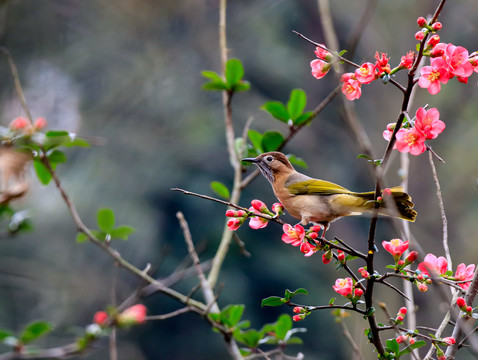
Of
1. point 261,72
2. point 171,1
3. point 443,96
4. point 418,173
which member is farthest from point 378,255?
point 171,1

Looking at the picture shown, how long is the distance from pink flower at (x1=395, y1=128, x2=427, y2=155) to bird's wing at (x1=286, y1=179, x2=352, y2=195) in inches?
23.0

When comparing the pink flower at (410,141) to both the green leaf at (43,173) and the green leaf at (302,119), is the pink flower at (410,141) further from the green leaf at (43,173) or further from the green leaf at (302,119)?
the green leaf at (43,173)

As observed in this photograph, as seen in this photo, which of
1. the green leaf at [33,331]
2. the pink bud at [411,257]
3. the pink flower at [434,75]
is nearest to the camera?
the pink bud at [411,257]

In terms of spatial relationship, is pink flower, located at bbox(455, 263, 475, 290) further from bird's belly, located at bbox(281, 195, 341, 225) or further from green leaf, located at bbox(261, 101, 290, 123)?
green leaf, located at bbox(261, 101, 290, 123)

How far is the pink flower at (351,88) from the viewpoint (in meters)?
1.31

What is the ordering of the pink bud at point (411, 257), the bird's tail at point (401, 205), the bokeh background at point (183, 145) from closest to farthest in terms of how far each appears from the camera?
the pink bud at point (411, 257) → the bird's tail at point (401, 205) → the bokeh background at point (183, 145)

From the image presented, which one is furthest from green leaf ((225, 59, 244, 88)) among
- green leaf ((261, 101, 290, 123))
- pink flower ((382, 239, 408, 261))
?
pink flower ((382, 239, 408, 261))

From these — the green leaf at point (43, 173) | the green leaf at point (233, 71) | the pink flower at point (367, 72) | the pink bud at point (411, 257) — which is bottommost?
the green leaf at point (43, 173)

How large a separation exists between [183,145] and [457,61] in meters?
7.03

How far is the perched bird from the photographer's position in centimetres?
169

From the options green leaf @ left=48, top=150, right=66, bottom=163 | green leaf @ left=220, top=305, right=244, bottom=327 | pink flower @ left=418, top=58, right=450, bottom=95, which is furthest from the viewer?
green leaf @ left=48, top=150, right=66, bottom=163

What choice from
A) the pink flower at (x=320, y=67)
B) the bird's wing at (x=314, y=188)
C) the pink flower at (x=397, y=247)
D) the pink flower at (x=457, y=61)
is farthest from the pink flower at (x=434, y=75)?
the bird's wing at (x=314, y=188)

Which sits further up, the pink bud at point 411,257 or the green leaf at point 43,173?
the pink bud at point 411,257

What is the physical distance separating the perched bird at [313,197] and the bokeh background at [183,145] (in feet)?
16.1
